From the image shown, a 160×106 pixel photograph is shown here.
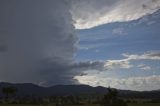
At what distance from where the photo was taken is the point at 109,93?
118312mm

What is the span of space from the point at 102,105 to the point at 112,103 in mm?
4776

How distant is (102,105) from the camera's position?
114 m

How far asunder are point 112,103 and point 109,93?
8379mm

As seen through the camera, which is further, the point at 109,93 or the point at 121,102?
the point at 109,93

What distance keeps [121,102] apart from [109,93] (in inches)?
361

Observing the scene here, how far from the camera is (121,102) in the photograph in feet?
361

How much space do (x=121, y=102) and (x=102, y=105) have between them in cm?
747

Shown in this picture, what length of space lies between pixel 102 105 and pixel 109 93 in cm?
672

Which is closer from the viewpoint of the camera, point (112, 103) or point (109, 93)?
point (112, 103)

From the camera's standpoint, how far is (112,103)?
110312mm
